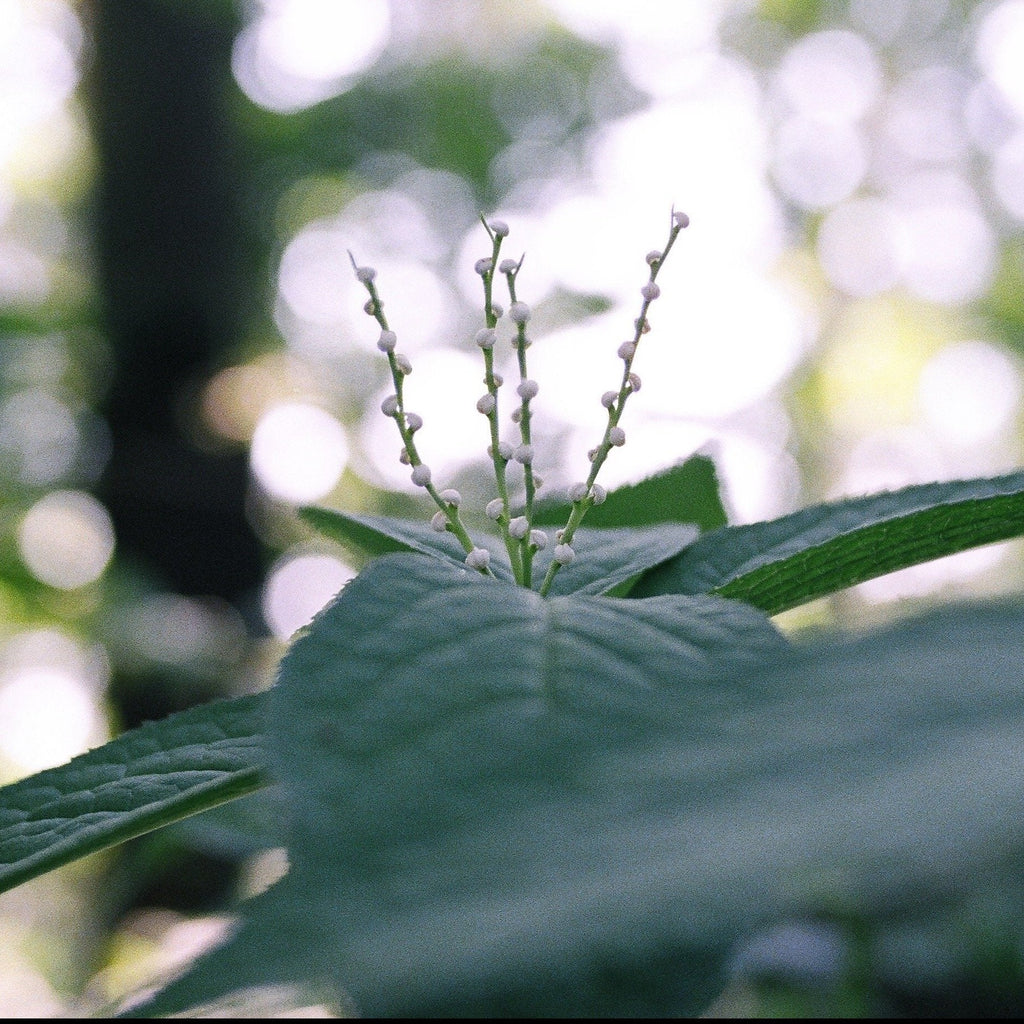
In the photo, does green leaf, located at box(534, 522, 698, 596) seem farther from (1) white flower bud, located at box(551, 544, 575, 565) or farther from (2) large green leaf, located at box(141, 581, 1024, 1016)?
(2) large green leaf, located at box(141, 581, 1024, 1016)

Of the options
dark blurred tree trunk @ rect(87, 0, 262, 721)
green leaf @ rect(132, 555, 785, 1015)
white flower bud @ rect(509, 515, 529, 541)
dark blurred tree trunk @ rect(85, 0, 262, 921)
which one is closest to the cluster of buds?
white flower bud @ rect(509, 515, 529, 541)

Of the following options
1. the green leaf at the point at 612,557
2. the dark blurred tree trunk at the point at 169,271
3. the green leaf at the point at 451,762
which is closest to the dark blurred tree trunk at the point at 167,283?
the dark blurred tree trunk at the point at 169,271

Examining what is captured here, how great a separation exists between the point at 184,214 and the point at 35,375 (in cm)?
53

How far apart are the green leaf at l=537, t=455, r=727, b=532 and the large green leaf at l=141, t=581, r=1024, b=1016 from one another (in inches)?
12.8

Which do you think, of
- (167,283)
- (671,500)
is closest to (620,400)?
(671,500)

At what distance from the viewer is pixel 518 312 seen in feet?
1.51

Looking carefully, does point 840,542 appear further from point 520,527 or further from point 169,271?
point 169,271

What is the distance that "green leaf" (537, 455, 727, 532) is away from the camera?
599mm

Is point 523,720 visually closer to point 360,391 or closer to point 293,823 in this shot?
point 293,823

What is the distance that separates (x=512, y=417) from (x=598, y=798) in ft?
1.07

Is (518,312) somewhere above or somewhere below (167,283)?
below

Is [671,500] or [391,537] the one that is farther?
[671,500]

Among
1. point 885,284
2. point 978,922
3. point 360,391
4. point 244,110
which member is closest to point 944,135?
point 885,284

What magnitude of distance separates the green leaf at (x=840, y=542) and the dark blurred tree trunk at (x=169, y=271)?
1.96 metres
